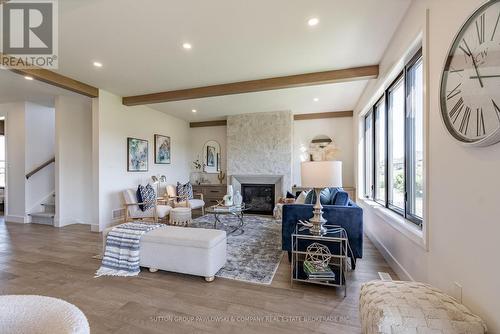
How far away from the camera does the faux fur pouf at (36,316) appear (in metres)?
0.75

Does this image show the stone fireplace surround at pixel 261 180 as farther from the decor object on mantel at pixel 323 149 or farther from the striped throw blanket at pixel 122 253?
the striped throw blanket at pixel 122 253

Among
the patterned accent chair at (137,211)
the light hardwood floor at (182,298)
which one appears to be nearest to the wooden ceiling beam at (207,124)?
the patterned accent chair at (137,211)

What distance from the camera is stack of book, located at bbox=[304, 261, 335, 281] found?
2.22 metres

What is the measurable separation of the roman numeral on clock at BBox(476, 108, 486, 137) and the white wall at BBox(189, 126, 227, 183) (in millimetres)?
6402

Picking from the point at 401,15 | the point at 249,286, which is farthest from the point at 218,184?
the point at 401,15

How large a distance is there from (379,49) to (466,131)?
2.17m

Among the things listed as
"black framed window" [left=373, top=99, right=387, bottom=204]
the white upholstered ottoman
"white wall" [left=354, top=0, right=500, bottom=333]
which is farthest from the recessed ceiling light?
the white upholstered ottoman

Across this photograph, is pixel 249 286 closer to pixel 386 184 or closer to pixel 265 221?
pixel 386 184

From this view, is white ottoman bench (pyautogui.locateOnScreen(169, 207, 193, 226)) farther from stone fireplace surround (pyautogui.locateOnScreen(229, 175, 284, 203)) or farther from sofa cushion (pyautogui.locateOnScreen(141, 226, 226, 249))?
stone fireplace surround (pyautogui.locateOnScreen(229, 175, 284, 203))

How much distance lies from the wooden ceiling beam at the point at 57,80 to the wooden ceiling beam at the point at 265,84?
2.52 feet

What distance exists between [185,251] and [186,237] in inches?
6.0

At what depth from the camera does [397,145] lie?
3.12m

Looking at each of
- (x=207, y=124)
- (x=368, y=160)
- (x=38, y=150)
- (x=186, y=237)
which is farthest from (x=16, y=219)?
(x=368, y=160)

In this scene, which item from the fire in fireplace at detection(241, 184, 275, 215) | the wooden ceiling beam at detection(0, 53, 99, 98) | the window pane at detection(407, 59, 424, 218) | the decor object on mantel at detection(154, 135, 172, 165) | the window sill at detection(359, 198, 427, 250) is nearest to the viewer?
the window sill at detection(359, 198, 427, 250)
